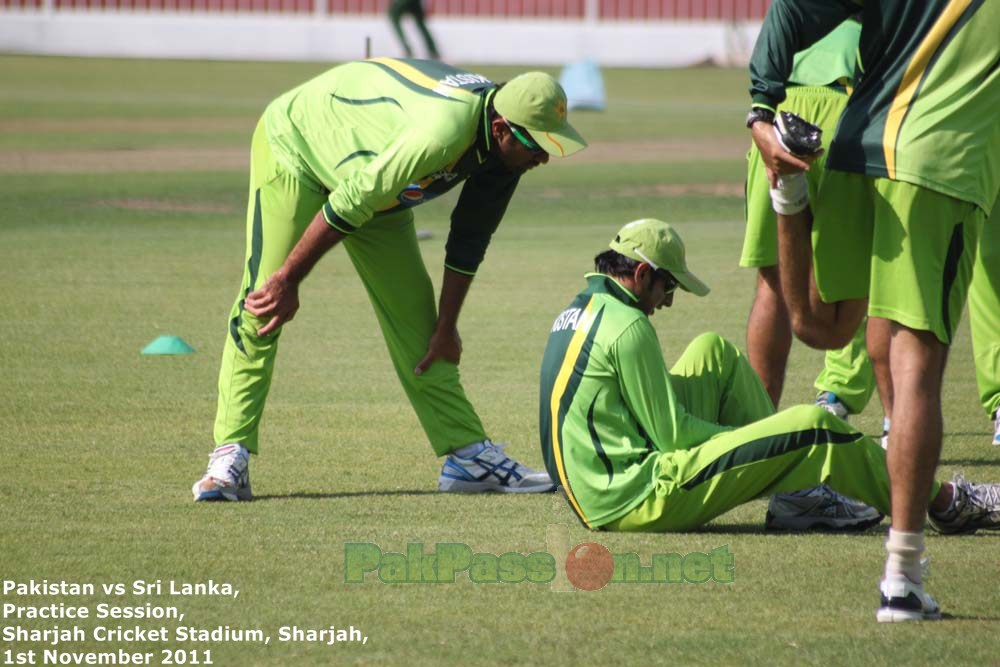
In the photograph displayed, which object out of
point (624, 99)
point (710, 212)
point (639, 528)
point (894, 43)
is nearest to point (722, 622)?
point (639, 528)

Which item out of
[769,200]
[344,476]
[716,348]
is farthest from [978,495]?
[344,476]

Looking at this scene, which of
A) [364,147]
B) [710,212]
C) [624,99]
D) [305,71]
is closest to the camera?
[364,147]

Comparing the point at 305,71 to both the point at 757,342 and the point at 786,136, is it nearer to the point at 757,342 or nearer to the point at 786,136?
the point at 757,342

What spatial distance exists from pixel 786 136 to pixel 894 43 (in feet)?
1.39

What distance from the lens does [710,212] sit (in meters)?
17.8

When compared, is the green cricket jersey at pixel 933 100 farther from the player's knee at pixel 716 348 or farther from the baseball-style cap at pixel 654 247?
the player's knee at pixel 716 348

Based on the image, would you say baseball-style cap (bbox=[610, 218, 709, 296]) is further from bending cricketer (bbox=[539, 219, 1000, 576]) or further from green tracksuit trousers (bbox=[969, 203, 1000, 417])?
green tracksuit trousers (bbox=[969, 203, 1000, 417])

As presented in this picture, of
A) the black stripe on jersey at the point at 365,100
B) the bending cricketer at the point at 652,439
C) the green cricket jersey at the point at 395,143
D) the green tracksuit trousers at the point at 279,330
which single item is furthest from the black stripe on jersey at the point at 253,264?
the bending cricketer at the point at 652,439

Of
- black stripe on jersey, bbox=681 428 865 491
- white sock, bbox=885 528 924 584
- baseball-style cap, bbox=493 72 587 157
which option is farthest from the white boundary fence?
white sock, bbox=885 528 924 584

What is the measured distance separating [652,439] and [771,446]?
441 mm

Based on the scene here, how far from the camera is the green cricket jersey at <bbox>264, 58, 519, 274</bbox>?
20.3 feet

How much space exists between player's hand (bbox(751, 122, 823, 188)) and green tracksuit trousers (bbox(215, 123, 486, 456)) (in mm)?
2034

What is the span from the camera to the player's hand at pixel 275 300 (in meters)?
6.47

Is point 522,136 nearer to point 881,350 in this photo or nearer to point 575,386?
point 575,386
